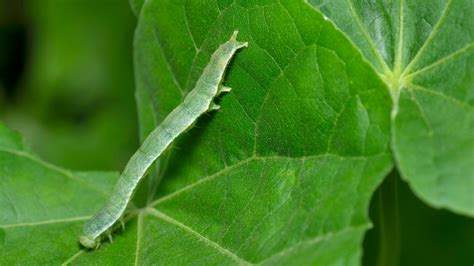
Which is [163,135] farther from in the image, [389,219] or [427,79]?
[427,79]

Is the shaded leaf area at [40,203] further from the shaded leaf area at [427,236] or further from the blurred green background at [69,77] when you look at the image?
the blurred green background at [69,77]

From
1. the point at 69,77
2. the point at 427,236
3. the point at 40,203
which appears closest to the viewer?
the point at 40,203

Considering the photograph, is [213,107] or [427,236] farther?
[427,236]

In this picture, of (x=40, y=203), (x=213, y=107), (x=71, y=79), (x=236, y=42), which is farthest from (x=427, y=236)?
(x=71, y=79)

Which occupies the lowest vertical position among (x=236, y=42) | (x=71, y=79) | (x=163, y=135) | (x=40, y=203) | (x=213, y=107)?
(x=71, y=79)

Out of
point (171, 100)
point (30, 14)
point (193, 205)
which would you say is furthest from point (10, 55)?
point (193, 205)

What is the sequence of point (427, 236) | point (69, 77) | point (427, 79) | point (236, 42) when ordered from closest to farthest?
point (427, 79) < point (236, 42) < point (427, 236) < point (69, 77)

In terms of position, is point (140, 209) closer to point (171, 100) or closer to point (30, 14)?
point (171, 100)
